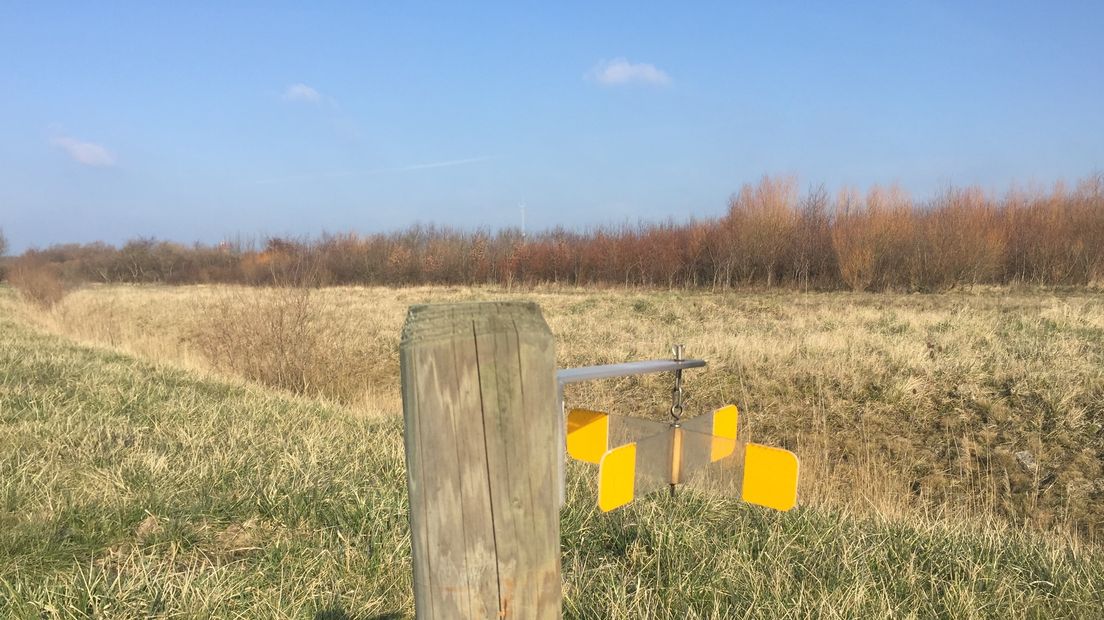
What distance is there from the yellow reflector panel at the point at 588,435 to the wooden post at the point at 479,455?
1.95 metres

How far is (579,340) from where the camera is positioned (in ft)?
46.0

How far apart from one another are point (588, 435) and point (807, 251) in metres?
27.5

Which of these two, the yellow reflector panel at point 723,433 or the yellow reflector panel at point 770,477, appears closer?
the yellow reflector panel at point 770,477

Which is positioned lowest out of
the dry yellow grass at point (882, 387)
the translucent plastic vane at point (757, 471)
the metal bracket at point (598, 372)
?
the dry yellow grass at point (882, 387)

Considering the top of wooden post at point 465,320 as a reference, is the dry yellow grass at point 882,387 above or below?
below

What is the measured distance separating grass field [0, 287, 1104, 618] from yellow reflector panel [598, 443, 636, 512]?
16.9 inches

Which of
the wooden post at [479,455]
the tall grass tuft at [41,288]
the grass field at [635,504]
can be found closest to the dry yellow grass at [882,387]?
the grass field at [635,504]

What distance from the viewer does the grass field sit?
9.73 feet

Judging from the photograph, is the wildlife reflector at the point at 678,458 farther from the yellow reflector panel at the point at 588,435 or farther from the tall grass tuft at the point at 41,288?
the tall grass tuft at the point at 41,288

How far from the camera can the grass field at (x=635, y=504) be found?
297cm

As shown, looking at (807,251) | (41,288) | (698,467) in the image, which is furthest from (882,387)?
(41,288)

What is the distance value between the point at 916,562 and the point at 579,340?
10696 millimetres

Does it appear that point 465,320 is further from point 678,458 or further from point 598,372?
point 678,458

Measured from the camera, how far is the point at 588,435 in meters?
3.34
